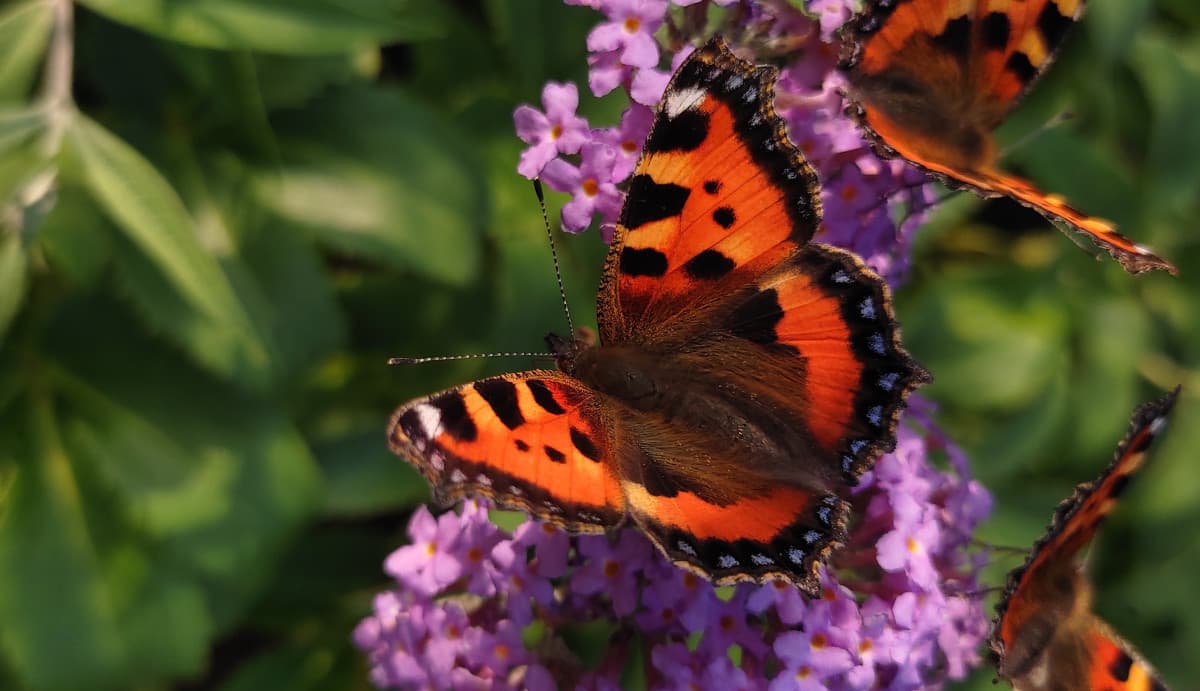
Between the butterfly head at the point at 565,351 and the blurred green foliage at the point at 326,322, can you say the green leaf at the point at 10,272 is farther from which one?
the butterfly head at the point at 565,351

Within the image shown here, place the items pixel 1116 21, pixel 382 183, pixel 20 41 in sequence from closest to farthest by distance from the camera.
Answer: pixel 20 41
pixel 1116 21
pixel 382 183

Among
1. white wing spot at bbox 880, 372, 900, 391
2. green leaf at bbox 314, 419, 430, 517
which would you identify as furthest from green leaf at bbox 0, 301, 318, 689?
white wing spot at bbox 880, 372, 900, 391

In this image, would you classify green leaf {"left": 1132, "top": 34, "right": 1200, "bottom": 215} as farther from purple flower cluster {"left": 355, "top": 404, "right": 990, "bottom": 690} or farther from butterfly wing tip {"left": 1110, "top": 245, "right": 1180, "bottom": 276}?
butterfly wing tip {"left": 1110, "top": 245, "right": 1180, "bottom": 276}

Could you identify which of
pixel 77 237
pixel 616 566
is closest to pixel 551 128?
pixel 616 566

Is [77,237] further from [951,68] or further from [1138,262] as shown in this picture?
[1138,262]

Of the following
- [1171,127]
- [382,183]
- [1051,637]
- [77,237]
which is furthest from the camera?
[1171,127]

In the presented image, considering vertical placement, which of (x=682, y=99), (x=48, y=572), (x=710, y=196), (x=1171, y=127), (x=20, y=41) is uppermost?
(x=682, y=99)

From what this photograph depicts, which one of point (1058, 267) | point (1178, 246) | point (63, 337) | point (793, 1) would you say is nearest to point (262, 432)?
point (63, 337)
